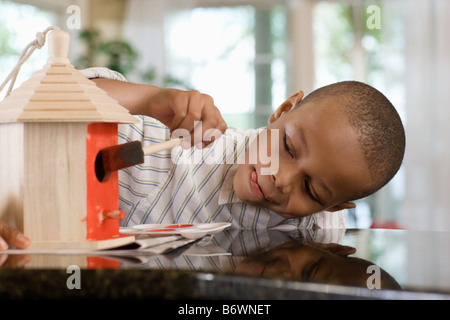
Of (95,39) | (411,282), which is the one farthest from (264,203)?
(95,39)

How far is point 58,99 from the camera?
66cm

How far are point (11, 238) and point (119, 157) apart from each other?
17 centimetres

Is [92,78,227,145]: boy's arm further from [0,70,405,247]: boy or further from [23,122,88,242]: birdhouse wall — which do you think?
[23,122,88,242]: birdhouse wall

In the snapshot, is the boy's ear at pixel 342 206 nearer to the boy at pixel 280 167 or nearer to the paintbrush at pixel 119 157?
the boy at pixel 280 167

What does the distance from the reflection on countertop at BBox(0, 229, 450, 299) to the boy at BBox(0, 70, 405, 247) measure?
48 centimetres

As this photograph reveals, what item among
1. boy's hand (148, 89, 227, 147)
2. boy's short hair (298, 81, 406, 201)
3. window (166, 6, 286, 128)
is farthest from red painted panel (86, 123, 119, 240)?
window (166, 6, 286, 128)

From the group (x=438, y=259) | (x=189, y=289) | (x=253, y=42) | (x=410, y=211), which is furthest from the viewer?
(x=253, y=42)

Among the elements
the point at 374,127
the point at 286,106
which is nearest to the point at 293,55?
the point at 286,106

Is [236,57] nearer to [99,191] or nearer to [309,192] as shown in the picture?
[309,192]

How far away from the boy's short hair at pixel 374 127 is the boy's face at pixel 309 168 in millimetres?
19

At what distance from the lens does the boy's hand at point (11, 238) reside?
618 mm

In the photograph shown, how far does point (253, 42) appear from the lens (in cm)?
420

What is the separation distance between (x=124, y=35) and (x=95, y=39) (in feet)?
0.99
